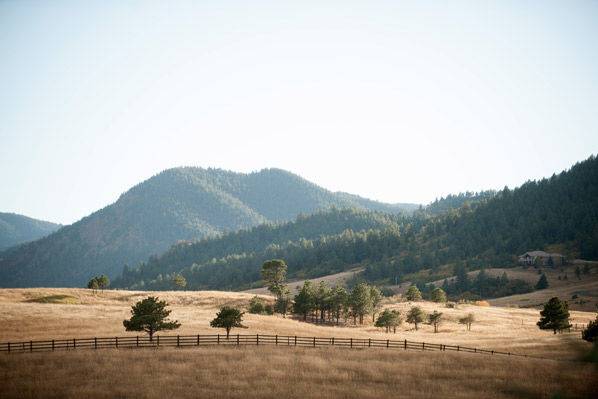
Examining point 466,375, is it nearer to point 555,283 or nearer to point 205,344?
point 205,344

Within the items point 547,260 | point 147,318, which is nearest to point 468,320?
point 147,318

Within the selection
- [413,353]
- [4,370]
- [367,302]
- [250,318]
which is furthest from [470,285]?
[4,370]

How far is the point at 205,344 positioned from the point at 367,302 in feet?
151

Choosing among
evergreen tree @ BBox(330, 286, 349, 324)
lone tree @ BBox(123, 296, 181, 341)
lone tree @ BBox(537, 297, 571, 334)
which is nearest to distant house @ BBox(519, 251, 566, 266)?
evergreen tree @ BBox(330, 286, 349, 324)

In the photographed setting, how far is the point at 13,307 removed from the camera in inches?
3081

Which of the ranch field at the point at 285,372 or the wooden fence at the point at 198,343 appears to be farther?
the wooden fence at the point at 198,343

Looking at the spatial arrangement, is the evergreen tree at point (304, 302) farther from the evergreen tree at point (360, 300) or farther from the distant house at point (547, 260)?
the distant house at point (547, 260)

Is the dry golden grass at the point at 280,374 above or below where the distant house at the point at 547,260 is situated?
below

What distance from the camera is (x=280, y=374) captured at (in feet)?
137

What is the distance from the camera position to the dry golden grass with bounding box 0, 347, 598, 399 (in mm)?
36844

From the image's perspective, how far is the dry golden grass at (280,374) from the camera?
36.8 meters

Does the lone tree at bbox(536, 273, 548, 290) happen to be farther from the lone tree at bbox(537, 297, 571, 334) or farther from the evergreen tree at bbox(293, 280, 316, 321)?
the evergreen tree at bbox(293, 280, 316, 321)

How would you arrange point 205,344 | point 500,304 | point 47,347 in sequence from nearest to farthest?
1. point 47,347
2. point 205,344
3. point 500,304

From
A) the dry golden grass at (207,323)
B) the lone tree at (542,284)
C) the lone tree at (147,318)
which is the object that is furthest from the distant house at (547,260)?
the lone tree at (147,318)
